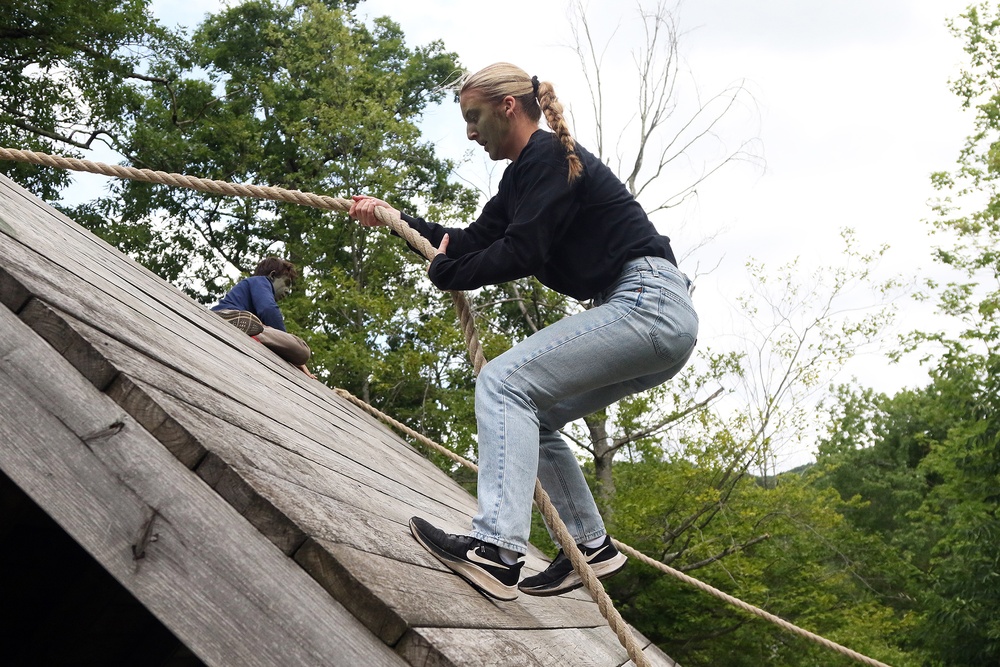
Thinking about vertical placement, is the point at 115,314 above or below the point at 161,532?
above

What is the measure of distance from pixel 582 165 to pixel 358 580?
1.28 meters

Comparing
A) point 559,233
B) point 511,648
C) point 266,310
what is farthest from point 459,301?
point 266,310

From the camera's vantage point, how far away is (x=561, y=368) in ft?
6.68

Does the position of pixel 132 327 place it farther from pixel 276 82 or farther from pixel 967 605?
pixel 276 82

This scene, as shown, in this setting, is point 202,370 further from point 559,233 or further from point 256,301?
point 256,301

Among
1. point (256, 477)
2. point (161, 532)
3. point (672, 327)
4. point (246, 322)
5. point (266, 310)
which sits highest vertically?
point (672, 327)

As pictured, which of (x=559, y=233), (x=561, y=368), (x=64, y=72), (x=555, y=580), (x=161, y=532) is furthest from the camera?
(x=64, y=72)

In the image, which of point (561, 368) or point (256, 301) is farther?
point (256, 301)

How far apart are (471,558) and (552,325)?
548 mm

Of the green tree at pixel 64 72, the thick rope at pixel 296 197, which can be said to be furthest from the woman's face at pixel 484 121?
the green tree at pixel 64 72

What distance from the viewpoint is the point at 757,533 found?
565 inches

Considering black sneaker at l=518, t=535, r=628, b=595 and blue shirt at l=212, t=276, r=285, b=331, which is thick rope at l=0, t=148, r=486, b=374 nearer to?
black sneaker at l=518, t=535, r=628, b=595

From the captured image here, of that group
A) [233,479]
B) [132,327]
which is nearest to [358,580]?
[233,479]

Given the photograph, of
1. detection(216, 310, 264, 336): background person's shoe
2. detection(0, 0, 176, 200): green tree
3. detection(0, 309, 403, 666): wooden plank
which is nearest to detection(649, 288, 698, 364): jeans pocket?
detection(0, 309, 403, 666): wooden plank
